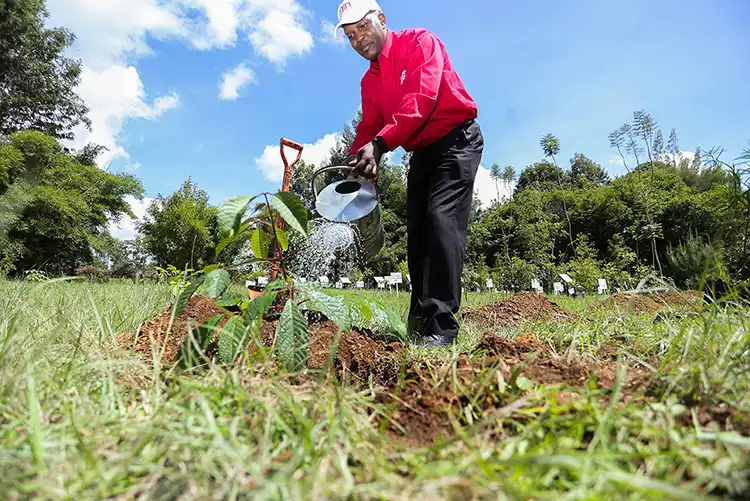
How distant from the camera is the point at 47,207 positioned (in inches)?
666

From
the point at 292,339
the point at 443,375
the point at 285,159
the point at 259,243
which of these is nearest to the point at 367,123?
the point at 285,159

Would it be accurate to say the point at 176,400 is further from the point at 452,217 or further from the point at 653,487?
the point at 452,217

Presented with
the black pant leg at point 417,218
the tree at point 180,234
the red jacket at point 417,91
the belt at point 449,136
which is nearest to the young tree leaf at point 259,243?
the red jacket at point 417,91

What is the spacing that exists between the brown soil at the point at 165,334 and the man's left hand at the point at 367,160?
912mm

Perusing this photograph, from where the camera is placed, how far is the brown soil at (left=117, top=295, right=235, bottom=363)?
1412 millimetres

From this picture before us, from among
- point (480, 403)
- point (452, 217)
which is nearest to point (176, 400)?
point (480, 403)

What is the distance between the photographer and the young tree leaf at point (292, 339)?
117 centimetres

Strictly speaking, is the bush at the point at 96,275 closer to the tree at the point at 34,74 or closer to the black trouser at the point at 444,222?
the black trouser at the point at 444,222

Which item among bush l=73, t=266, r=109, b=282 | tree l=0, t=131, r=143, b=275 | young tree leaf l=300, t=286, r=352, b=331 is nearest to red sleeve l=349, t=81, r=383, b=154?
young tree leaf l=300, t=286, r=352, b=331

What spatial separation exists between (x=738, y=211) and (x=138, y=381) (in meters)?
3.95

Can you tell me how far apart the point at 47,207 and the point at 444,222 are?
793 inches

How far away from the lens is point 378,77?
2.63 m

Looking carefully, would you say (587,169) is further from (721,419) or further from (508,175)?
(721,419)

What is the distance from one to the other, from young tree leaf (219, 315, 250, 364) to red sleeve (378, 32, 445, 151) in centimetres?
118
